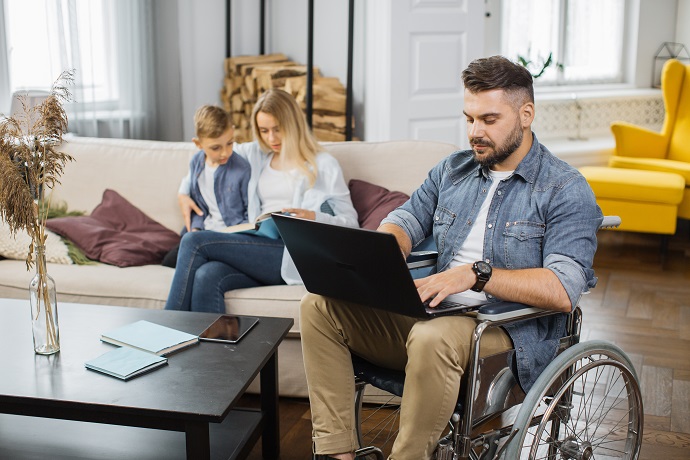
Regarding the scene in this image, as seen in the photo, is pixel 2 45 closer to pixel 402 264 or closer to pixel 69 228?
pixel 69 228

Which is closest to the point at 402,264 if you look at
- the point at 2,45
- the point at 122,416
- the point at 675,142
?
the point at 122,416

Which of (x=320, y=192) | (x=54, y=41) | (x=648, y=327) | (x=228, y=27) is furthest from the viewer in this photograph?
(x=228, y=27)

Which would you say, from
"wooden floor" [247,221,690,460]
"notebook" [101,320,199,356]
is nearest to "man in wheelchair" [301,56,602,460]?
"notebook" [101,320,199,356]

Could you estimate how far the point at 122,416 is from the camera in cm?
186

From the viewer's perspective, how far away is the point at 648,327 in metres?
3.48

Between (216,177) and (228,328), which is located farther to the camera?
(216,177)

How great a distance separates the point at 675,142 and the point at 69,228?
3594 millimetres

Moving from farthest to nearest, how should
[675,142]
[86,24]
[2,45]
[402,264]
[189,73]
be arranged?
[189,73] → [675,142] → [86,24] → [2,45] → [402,264]

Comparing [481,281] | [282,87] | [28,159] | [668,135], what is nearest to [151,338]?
[28,159]

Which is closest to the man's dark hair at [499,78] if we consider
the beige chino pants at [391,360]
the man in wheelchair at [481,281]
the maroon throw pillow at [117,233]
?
the man in wheelchair at [481,281]

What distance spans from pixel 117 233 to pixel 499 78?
5.82ft

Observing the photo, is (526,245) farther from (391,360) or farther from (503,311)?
(391,360)

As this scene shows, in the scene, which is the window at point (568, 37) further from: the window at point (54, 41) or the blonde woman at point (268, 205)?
the blonde woman at point (268, 205)

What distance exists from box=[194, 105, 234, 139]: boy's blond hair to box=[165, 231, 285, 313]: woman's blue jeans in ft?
1.49
